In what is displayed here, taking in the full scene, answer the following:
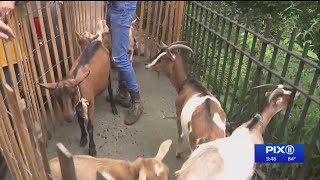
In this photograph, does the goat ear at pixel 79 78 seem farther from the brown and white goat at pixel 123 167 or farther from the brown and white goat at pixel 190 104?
the brown and white goat at pixel 123 167

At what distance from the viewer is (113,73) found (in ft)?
12.3

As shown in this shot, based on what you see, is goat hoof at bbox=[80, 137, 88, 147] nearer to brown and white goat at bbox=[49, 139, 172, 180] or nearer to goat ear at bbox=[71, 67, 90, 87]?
brown and white goat at bbox=[49, 139, 172, 180]

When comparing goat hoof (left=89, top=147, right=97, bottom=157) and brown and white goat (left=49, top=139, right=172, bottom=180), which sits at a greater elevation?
brown and white goat (left=49, top=139, right=172, bottom=180)

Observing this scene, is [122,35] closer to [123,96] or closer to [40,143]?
[40,143]

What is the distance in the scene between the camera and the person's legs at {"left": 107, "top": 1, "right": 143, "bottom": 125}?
1125 millimetres

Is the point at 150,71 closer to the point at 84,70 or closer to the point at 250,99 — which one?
the point at 84,70

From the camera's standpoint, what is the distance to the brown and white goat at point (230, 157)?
5.75 ft

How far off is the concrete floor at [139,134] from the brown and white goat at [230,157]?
179 millimetres

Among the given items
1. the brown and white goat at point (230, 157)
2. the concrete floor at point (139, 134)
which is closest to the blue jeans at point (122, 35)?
the concrete floor at point (139, 134)

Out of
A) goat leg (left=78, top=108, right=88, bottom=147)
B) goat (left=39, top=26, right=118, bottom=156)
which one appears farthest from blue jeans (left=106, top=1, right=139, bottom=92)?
goat leg (left=78, top=108, right=88, bottom=147)

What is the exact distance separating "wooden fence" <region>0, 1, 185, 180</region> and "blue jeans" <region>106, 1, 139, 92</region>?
54 millimetres

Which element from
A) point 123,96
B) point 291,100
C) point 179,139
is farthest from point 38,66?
point 291,100

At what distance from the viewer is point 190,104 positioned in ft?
8.96

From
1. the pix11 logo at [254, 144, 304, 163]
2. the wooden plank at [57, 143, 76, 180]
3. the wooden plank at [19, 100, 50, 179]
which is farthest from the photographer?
the pix11 logo at [254, 144, 304, 163]
